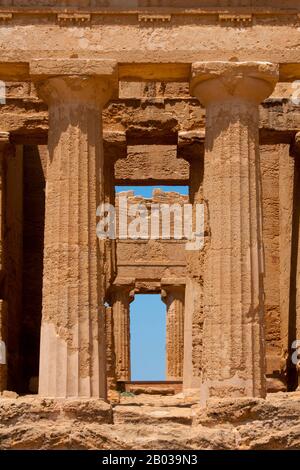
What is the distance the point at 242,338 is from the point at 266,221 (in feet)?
29.1

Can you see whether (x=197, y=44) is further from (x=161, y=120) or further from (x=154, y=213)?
(x=154, y=213)

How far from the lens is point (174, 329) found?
45.2 metres

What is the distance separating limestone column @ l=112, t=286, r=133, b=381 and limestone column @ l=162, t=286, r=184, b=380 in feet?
4.73

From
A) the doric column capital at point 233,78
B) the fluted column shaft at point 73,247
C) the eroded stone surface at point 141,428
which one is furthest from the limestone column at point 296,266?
the eroded stone surface at point 141,428

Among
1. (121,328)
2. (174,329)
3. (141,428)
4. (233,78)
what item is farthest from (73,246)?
(174,329)

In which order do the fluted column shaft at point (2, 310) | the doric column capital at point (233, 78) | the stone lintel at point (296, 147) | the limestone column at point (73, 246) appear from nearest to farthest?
the limestone column at point (73, 246) < the doric column capital at point (233, 78) < the fluted column shaft at point (2, 310) < the stone lintel at point (296, 147)

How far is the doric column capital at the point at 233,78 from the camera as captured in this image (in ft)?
86.8

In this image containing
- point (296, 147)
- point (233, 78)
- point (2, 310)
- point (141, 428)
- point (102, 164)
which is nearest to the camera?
point (141, 428)

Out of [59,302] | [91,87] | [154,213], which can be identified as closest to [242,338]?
[59,302]

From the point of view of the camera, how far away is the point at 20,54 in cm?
2681

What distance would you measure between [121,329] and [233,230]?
1879 centimetres

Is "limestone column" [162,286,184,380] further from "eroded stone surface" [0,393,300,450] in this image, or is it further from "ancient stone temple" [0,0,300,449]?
"eroded stone surface" [0,393,300,450]

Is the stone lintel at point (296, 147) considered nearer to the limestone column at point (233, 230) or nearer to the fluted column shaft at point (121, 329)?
the limestone column at point (233, 230)

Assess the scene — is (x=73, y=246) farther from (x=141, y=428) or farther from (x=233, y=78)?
(x=141, y=428)
